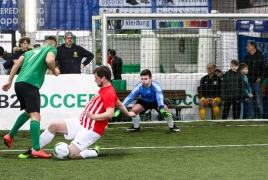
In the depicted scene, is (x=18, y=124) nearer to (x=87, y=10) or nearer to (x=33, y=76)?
(x=33, y=76)

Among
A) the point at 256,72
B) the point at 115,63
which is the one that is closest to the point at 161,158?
the point at 115,63

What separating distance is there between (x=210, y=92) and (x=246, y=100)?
0.83m

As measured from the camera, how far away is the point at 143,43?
19406mm

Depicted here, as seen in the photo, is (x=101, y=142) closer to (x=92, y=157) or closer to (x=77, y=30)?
(x=92, y=157)

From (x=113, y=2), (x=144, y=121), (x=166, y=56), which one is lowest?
(x=144, y=121)

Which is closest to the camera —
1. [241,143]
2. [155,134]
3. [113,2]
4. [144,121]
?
[241,143]

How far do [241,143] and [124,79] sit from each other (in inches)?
249

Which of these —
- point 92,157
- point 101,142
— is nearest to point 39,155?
point 92,157

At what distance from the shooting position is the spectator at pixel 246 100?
17484 mm

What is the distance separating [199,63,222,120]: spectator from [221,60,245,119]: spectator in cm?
18

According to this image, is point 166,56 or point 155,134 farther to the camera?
point 166,56

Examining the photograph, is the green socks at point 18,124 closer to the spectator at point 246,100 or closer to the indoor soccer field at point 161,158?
the indoor soccer field at point 161,158

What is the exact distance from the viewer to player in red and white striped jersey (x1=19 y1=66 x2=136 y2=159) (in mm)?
10148

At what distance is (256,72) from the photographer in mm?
17906
